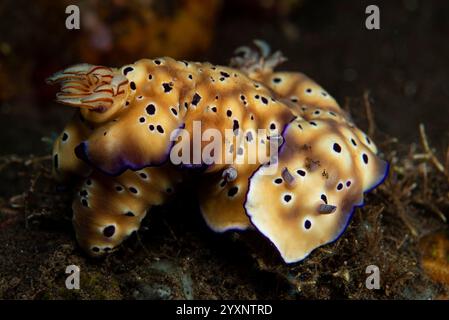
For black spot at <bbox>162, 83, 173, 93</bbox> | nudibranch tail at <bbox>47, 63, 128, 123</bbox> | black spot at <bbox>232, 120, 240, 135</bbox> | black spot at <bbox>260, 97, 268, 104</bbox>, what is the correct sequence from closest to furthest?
nudibranch tail at <bbox>47, 63, 128, 123</bbox>, black spot at <bbox>162, 83, 173, 93</bbox>, black spot at <bbox>232, 120, 240, 135</bbox>, black spot at <bbox>260, 97, 268, 104</bbox>

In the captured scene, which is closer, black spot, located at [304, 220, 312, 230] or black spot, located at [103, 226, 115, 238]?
black spot, located at [304, 220, 312, 230]

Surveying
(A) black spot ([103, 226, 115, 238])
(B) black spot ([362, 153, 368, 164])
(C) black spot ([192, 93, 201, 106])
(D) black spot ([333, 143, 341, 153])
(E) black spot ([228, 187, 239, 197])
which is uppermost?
(C) black spot ([192, 93, 201, 106])

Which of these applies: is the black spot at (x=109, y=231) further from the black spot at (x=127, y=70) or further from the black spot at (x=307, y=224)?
the black spot at (x=307, y=224)

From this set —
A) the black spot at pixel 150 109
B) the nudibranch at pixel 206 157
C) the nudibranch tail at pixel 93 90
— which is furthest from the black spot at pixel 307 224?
the nudibranch tail at pixel 93 90

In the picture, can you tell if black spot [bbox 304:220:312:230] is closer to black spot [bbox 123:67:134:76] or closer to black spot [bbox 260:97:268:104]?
black spot [bbox 260:97:268:104]

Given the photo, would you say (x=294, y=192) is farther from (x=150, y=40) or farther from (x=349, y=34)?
(x=349, y=34)

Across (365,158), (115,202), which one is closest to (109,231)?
(115,202)

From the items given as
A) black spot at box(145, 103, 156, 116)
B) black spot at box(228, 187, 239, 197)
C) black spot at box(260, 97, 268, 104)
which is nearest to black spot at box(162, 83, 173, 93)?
black spot at box(145, 103, 156, 116)
